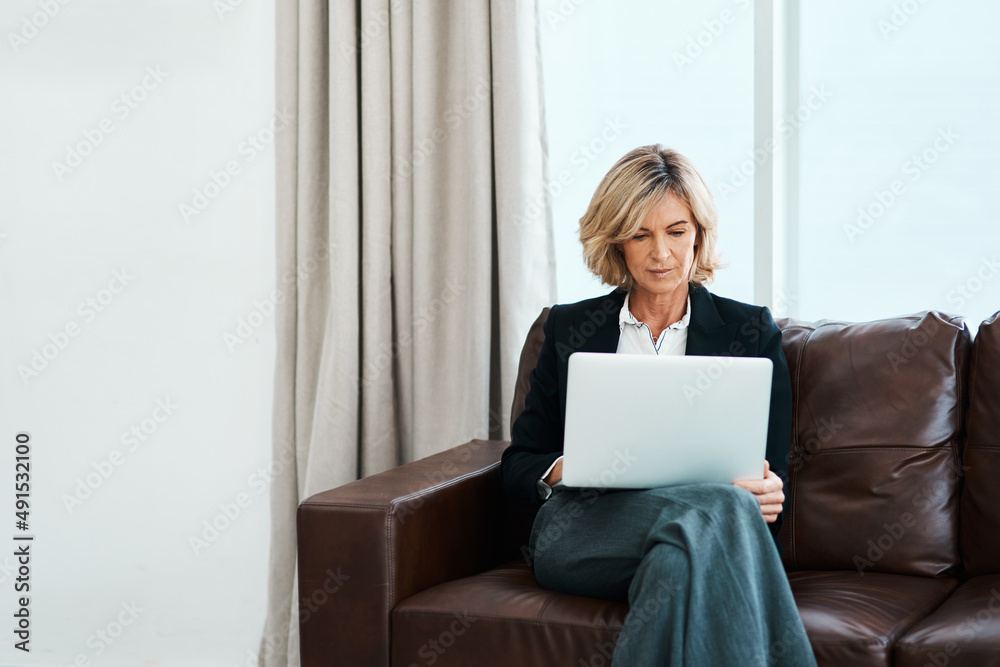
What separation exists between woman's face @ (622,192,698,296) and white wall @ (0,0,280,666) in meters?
1.34

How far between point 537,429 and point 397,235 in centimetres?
83

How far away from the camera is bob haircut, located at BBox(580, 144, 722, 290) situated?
1.84 meters

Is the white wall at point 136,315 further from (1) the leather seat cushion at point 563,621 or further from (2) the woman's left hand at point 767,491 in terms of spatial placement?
(2) the woman's left hand at point 767,491

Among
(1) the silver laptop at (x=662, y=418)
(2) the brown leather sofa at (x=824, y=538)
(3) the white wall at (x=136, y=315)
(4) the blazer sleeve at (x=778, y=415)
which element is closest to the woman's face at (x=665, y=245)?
(4) the blazer sleeve at (x=778, y=415)

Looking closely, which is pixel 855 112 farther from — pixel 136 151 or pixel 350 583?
pixel 136 151

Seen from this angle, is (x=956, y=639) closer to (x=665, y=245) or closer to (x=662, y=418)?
(x=662, y=418)

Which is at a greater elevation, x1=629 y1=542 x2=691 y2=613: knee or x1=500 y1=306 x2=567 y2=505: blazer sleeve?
x1=500 y1=306 x2=567 y2=505: blazer sleeve

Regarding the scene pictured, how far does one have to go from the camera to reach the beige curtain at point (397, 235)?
93.7 inches

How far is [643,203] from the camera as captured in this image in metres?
1.83

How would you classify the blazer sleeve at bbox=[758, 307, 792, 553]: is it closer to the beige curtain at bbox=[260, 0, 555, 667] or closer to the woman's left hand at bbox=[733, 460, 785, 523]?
the woman's left hand at bbox=[733, 460, 785, 523]

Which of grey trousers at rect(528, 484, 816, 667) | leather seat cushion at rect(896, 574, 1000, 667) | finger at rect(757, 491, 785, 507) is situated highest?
finger at rect(757, 491, 785, 507)

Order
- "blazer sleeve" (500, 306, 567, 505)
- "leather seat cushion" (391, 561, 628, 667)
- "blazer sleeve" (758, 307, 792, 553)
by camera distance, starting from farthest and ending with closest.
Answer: "blazer sleeve" (500, 306, 567, 505) < "blazer sleeve" (758, 307, 792, 553) < "leather seat cushion" (391, 561, 628, 667)

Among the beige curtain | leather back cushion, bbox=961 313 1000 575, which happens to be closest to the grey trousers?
leather back cushion, bbox=961 313 1000 575

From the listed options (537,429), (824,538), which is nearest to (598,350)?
(537,429)
